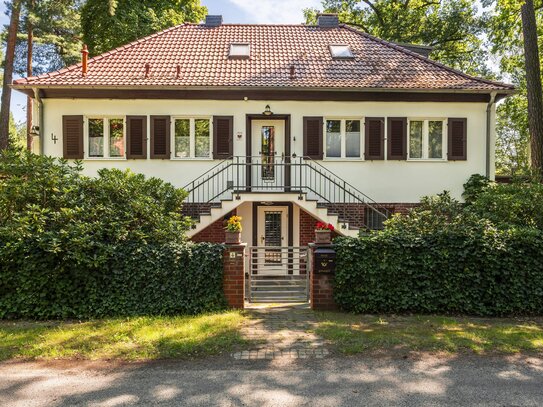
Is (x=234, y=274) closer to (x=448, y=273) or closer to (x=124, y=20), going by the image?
(x=448, y=273)

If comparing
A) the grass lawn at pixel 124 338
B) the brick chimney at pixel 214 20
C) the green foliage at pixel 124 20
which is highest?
the green foliage at pixel 124 20

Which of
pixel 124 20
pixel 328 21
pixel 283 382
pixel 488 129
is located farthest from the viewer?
pixel 124 20

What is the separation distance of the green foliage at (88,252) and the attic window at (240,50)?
25.6 feet

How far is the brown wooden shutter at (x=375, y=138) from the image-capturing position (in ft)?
41.5

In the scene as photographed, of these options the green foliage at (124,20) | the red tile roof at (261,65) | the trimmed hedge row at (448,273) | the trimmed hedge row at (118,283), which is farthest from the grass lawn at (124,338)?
the green foliage at (124,20)

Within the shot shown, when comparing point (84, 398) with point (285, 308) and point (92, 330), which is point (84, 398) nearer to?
point (92, 330)

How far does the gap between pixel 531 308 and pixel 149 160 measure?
10.4 m

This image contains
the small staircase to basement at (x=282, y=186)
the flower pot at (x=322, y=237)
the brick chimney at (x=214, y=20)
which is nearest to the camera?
the flower pot at (x=322, y=237)

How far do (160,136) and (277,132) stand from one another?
363cm

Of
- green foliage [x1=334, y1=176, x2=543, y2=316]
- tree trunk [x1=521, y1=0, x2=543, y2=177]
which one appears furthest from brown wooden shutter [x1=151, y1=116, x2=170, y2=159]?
tree trunk [x1=521, y1=0, x2=543, y2=177]

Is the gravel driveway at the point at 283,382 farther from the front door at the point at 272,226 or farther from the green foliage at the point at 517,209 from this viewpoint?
the front door at the point at 272,226

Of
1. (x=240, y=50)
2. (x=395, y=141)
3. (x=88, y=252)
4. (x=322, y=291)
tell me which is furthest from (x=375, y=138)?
(x=88, y=252)

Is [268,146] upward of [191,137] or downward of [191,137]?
downward

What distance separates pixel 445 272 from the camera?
7758mm
